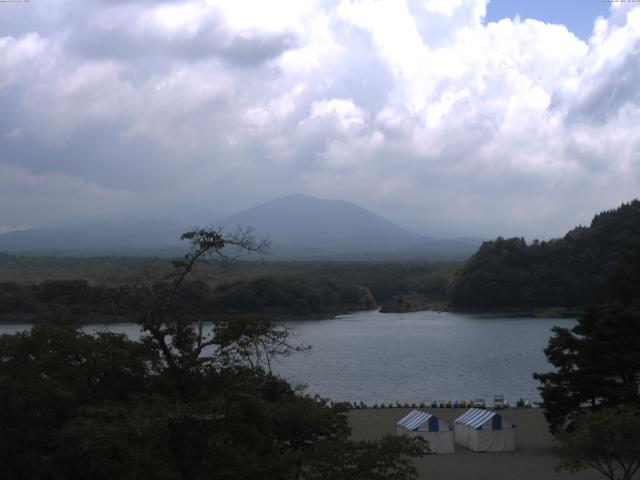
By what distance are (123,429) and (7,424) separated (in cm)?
272

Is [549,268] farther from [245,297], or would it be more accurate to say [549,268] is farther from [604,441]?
[604,441]

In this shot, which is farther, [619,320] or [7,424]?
[619,320]

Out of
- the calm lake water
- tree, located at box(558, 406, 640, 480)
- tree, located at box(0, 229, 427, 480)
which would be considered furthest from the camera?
the calm lake water

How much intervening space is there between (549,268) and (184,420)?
5347cm

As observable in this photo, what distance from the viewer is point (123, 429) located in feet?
19.5

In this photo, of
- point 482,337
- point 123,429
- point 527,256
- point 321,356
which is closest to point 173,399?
point 123,429

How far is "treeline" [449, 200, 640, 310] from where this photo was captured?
54625mm

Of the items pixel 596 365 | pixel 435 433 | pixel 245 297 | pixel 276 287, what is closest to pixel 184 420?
pixel 435 433

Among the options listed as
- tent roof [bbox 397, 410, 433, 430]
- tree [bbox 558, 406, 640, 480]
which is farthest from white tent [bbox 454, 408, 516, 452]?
tree [bbox 558, 406, 640, 480]

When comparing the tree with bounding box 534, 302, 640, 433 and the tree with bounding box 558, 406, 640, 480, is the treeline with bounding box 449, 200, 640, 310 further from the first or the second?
the tree with bounding box 558, 406, 640, 480

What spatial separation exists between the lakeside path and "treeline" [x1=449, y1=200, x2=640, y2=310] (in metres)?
36.2

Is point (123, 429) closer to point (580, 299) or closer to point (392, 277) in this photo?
point (580, 299)

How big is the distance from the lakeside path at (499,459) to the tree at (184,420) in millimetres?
6654

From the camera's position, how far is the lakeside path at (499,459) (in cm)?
1287
